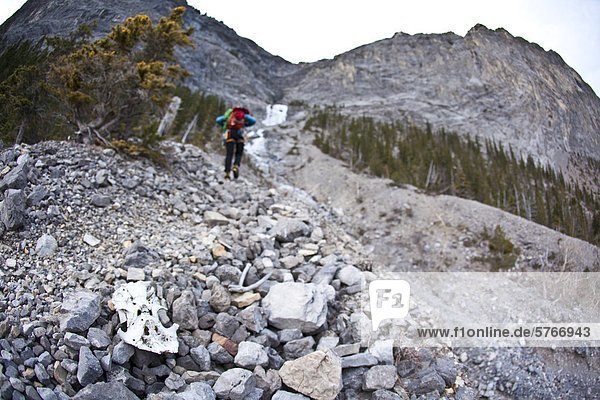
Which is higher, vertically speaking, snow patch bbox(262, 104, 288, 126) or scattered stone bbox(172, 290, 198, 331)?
snow patch bbox(262, 104, 288, 126)

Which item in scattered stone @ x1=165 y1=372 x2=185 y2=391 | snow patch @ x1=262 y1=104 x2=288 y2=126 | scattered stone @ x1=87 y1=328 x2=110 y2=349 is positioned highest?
snow patch @ x1=262 y1=104 x2=288 y2=126

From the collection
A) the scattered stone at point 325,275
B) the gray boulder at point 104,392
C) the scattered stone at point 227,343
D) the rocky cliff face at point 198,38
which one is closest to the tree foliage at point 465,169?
the scattered stone at point 325,275

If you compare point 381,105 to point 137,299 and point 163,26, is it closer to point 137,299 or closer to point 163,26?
point 163,26

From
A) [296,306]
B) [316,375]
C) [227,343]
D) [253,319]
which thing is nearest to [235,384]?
[227,343]

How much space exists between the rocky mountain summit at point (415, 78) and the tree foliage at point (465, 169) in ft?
1.77

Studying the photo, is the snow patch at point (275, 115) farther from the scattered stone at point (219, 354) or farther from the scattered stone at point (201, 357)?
the scattered stone at point (201, 357)

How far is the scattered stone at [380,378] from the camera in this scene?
4251mm

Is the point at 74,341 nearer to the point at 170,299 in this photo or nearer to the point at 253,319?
the point at 170,299

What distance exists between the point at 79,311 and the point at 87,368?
2.25 feet

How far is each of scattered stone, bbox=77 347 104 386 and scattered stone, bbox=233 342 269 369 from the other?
4.79 ft

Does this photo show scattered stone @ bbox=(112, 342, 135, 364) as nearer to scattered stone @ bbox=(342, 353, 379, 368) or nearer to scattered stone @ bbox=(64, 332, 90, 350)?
scattered stone @ bbox=(64, 332, 90, 350)

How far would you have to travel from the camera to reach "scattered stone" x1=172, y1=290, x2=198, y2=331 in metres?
4.43

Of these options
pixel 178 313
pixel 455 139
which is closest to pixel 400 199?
pixel 178 313

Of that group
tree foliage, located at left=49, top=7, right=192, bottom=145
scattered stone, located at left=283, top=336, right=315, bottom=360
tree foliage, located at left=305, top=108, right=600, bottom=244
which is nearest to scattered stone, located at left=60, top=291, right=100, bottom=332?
scattered stone, located at left=283, top=336, right=315, bottom=360
